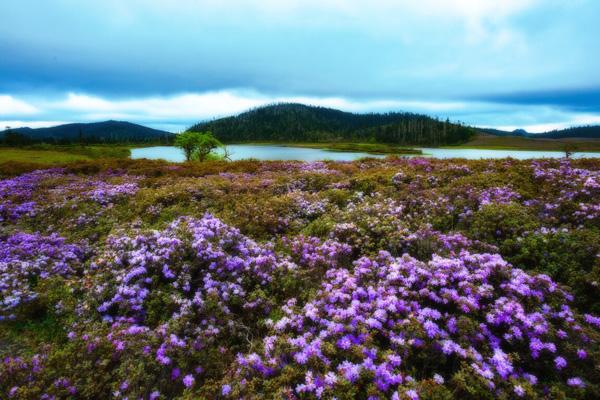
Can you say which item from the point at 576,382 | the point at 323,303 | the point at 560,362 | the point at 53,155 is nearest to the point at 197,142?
the point at 53,155

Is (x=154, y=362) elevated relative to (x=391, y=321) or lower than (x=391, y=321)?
lower

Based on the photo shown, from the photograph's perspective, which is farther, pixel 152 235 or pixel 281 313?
pixel 152 235

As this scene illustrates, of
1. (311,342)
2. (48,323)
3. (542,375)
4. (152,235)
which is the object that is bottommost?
(48,323)

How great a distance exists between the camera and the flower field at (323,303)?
394cm

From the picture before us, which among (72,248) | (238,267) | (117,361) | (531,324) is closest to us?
(531,324)

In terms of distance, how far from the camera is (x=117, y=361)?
4711mm

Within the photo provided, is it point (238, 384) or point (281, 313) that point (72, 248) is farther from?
point (238, 384)

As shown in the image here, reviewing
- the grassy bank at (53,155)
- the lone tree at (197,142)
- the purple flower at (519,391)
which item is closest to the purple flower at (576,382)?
the purple flower at (519,391)

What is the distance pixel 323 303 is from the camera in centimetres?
512

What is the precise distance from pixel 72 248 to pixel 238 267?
17.9 ft

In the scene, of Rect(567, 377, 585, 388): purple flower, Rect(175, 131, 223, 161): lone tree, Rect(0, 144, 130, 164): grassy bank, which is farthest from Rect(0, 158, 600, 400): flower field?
Rect(175, 131, 223, 161): lone tree

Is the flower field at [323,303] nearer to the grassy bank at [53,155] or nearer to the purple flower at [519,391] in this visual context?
the purple flower at [519,391]

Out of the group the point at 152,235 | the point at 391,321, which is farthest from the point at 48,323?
the point at 391,321

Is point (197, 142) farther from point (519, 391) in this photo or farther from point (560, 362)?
point (519, 391)
